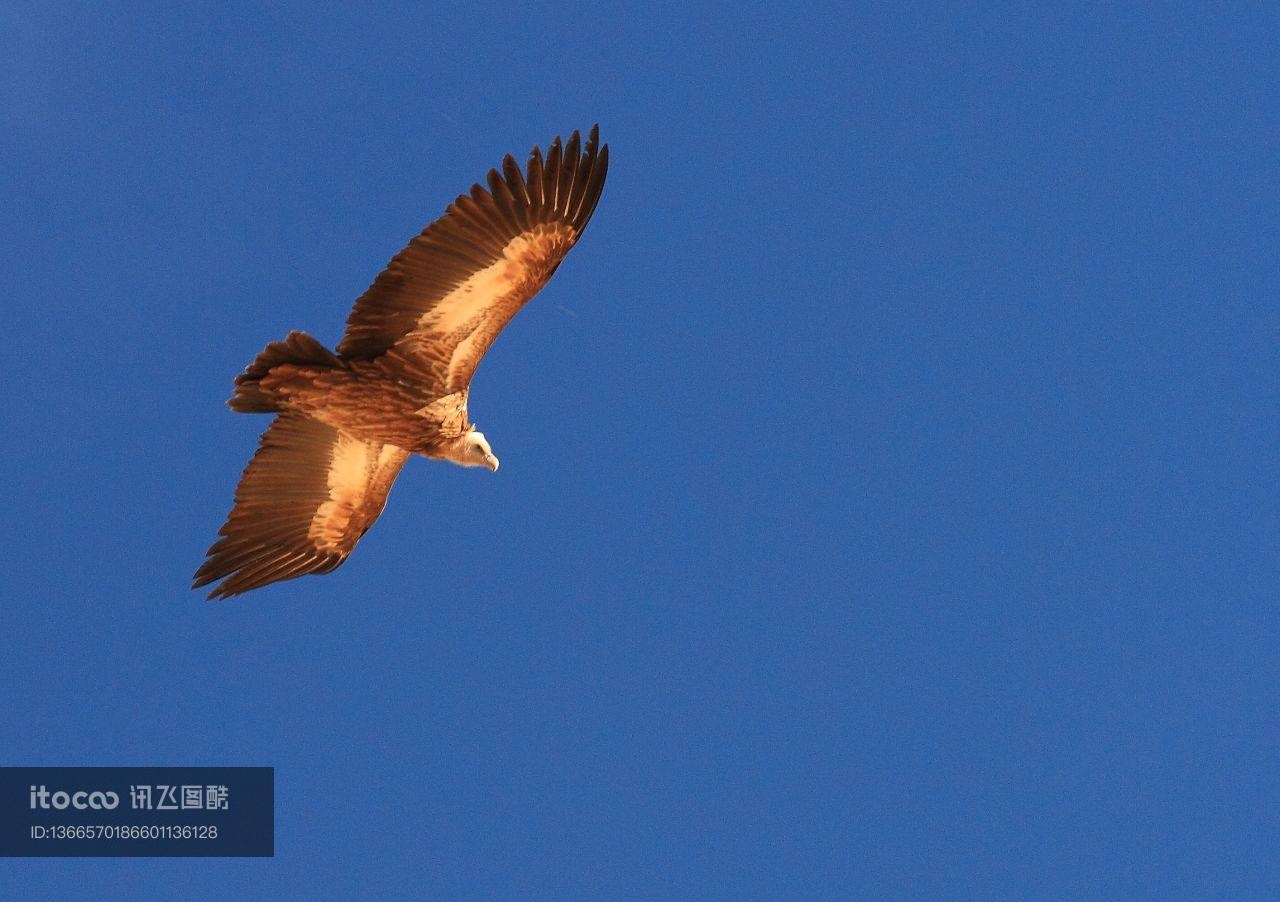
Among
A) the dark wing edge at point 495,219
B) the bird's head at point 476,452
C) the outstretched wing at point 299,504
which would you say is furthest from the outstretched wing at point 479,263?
the outstretched wing at point 299,504

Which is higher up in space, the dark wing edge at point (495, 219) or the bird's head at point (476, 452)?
the dark wing edge at point (495, 219)

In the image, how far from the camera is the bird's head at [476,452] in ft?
52.5

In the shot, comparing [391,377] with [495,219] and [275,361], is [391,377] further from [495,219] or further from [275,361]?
[495,219]

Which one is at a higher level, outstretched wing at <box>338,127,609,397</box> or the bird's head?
outstretched wing at <box>338,127,609,397</box>

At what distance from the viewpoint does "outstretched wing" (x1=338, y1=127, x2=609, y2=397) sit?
14.1 metres

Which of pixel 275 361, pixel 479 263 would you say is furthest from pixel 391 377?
pixel 479 263

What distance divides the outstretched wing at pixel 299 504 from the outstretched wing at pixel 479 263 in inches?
62.9

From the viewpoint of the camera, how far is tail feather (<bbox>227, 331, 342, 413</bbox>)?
14500 millimetres

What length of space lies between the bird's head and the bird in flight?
1 cm

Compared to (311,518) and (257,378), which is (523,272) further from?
(311,518)

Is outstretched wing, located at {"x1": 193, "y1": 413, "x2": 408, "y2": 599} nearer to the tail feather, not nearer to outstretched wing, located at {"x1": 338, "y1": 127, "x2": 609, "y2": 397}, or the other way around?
the tail feather

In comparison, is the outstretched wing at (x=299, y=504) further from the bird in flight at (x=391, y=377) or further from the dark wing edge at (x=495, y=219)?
the dark wing edge at (x=495, y=219)

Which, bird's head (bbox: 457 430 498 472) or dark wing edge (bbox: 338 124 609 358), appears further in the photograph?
bird's head (bbox: 457 430 498 472)

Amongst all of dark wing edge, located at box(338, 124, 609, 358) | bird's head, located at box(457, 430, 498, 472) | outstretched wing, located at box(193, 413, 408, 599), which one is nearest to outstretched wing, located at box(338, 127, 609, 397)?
dark wing edge, located at box(338, 124, 609, 358)
